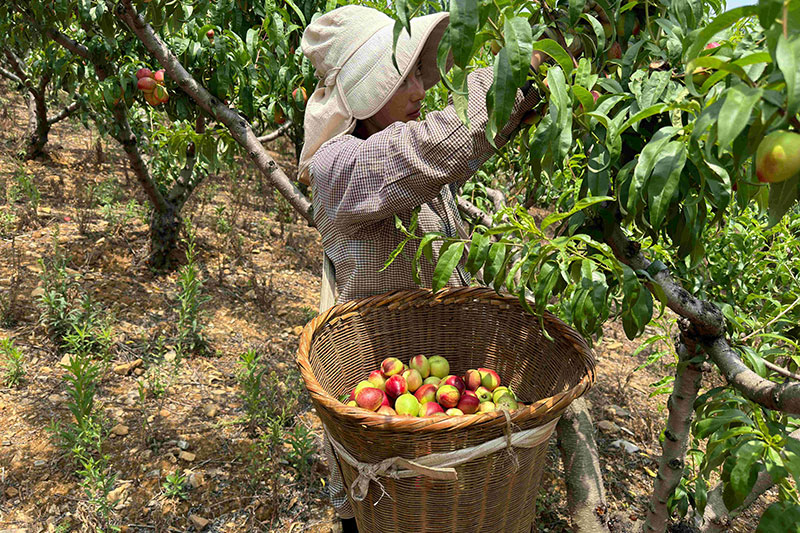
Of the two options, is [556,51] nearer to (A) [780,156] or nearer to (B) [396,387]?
(A) [780,156]

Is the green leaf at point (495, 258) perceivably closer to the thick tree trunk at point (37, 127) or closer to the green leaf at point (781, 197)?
the green leaf at point (781, 197)

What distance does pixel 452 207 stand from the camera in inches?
69.1

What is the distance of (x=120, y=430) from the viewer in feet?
7.98

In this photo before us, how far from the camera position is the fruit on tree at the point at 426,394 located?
Answer: 1.45 m

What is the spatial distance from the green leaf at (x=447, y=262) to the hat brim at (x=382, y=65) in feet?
1.79

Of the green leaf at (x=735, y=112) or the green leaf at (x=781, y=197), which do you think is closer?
the green leaf at (x=735, y=112)

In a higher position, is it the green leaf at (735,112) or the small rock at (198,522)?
the green leaf at (735,112)

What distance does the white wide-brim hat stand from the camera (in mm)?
1434

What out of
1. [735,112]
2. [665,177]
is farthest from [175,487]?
[735,112]

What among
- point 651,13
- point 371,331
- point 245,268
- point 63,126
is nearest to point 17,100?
point 63,126

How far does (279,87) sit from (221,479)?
5.40ft

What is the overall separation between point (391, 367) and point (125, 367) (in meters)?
1.93

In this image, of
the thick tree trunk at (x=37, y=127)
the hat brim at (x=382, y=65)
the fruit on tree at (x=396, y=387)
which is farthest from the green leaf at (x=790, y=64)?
the thick tree trunk at (x=37, y=127)

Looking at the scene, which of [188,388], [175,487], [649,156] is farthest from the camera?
[188,388]
